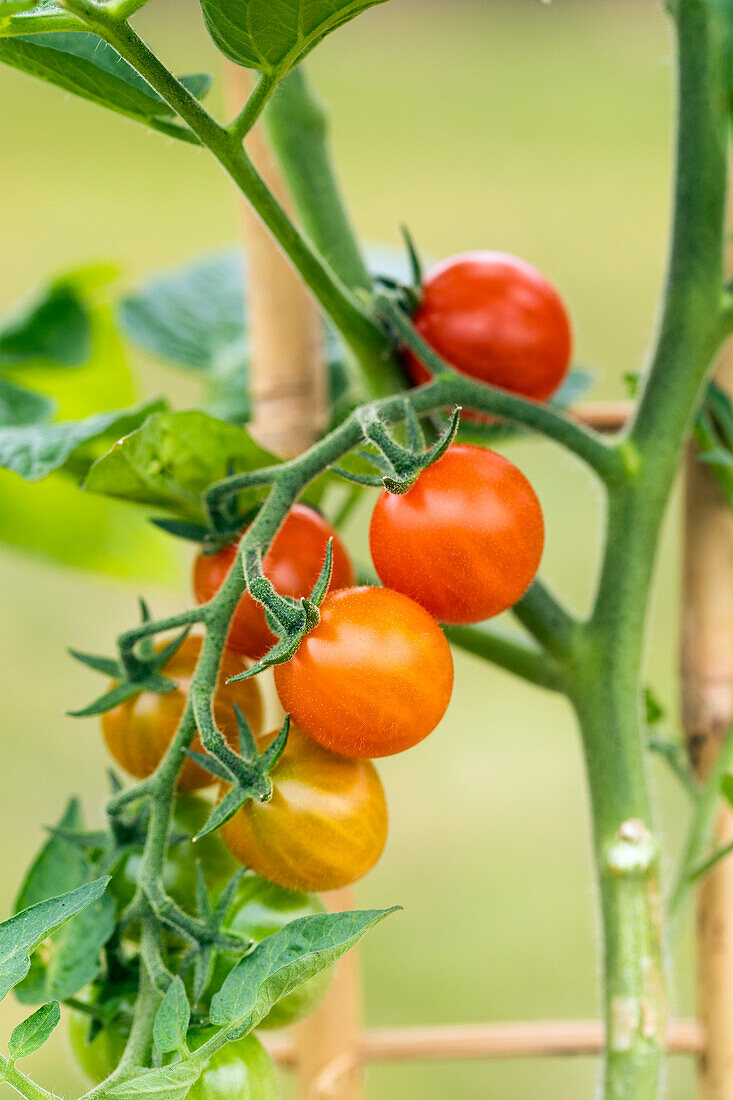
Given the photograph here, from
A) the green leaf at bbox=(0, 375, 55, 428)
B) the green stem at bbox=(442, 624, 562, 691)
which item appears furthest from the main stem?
the green leaf at bbox=(0, 375, 55, 428)

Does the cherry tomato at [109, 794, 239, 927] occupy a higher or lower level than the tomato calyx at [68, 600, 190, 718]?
lower

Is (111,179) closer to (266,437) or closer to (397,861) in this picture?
(397,861)

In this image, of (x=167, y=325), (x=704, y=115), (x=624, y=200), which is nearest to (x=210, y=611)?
(x=704, y=115)

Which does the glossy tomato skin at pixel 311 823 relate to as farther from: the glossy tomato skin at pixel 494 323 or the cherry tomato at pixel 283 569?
the glossy tomato skin at pixel 494 323

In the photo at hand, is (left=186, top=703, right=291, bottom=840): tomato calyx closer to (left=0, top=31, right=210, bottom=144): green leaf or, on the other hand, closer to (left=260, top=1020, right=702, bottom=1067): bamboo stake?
(left=0, top=31, right=210, bottom=144): green leaf

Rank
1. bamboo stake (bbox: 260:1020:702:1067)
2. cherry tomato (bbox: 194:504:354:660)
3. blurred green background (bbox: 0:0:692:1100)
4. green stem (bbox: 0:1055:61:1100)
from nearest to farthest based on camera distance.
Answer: green stem (bbox: 0:1055:61:1100), cherry tomato (bbox: 194:504:354:660), bamboo stake (bbox: 260:1020:702:1067), blurred green background (bbox: 0:0:692:1100)

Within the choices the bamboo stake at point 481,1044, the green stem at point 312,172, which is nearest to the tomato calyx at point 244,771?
the green stem at point 312,172

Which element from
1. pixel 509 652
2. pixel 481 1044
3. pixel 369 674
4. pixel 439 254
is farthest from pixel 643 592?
pixel 439 254
